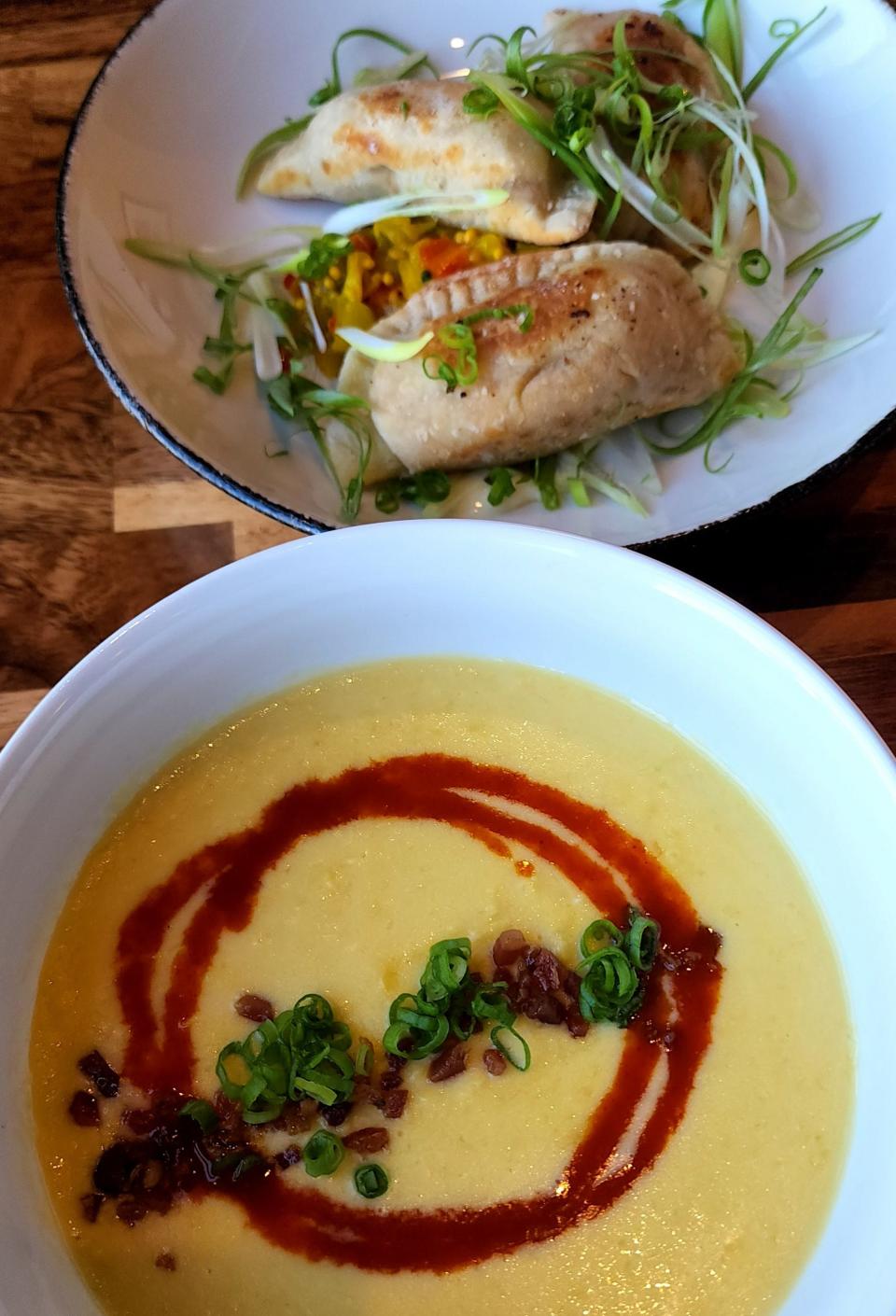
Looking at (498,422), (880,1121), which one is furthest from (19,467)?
(880,1121)

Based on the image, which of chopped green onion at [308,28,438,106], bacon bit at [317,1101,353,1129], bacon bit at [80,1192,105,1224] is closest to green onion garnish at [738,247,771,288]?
chopped green onion at [308,28,438,106]

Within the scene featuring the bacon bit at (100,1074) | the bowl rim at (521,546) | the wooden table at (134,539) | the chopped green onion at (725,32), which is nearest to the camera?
the bowl rim at (521,546)

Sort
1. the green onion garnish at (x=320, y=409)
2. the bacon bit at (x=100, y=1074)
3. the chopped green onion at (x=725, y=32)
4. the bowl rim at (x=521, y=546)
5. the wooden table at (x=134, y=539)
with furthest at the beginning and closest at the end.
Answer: the chopped green onion at (x=725, y=32) < the green onion garnish at (x=320, y=409) < the wooden table at (x=134, y=539) < the bacon bit at (x=100, y=1074) < the bowl rim at (x=521, y=546)

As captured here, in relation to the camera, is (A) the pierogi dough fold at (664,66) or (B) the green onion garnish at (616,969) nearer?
(B) the green onion garnish at (616,969)

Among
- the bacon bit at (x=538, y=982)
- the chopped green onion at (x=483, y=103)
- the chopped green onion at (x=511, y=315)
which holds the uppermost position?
the chopped green onion at (x=483, y=103)

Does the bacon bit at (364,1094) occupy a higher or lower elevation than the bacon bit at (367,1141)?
higher

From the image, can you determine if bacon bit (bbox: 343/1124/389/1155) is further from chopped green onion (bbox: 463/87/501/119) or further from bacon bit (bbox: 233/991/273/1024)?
chopped green onion (bbox: 463/87/501/119)

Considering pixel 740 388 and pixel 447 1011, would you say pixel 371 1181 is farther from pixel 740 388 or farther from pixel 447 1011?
pixel 740 388

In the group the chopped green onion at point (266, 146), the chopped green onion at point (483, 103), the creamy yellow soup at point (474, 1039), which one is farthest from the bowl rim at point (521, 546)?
the chopped green onion at point (266, 146)

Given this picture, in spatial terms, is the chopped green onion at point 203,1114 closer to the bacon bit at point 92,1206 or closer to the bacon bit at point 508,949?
the bacon bit at point 92,1206
